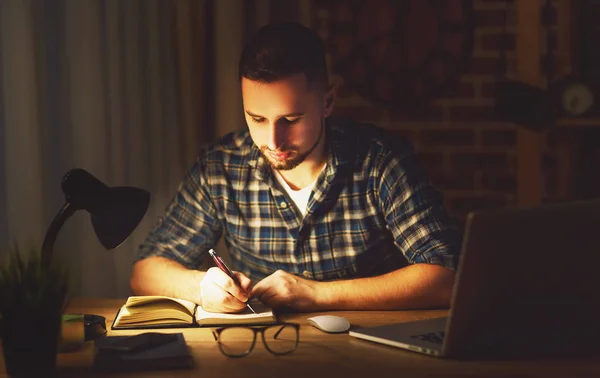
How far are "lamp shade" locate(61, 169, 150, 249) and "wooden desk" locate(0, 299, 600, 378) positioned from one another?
0.71ft

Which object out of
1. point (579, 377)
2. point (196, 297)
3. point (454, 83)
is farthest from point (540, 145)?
point (579, 377)

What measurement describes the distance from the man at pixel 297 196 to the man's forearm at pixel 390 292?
55mm

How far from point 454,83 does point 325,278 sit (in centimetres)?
96

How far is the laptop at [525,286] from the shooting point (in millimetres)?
1312

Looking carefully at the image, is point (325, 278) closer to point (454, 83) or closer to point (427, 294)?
point (427, 294)

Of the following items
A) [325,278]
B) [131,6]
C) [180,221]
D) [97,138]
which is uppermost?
[131,6]

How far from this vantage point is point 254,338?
1.47 metres

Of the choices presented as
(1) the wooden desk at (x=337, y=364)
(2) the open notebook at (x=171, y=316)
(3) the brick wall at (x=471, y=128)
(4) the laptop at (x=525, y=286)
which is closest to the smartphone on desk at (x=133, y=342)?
(1) the wooden desk at (x=337, y=364)

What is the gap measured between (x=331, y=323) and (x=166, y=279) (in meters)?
0.62

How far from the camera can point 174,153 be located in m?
2.98

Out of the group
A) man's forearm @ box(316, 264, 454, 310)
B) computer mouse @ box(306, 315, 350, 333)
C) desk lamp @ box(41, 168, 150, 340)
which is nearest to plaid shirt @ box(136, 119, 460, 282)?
man's forearm @ box(316, 264, 454, 310)

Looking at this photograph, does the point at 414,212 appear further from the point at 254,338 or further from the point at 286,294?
the point at 254,338

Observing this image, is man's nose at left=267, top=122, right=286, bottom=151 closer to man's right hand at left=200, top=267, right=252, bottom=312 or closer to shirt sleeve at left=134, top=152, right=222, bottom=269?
shirt sleeve at left=134, top=152, right=222, bottom=269

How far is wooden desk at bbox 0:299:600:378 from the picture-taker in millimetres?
1372
